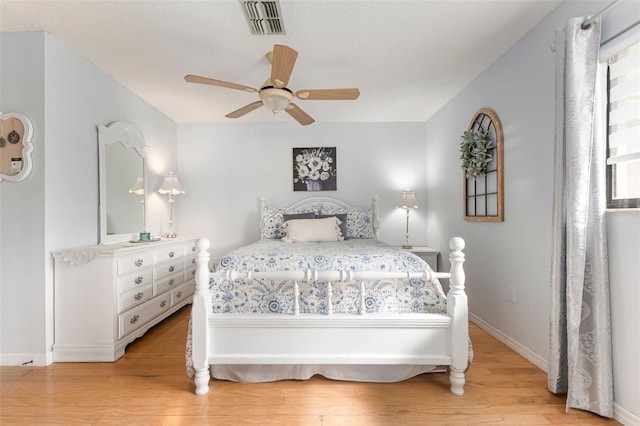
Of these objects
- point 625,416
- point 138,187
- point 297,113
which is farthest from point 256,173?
point 625,416

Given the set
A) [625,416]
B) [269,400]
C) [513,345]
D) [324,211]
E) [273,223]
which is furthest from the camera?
[324,211]

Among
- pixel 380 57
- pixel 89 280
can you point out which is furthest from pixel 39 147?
pixel 380 57

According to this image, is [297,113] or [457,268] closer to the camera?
[457,268]

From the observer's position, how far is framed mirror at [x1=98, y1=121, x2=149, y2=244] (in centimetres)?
285

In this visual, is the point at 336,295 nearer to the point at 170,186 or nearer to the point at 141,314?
the point at 141,314

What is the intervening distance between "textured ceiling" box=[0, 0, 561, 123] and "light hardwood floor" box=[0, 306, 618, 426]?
94.6 inches

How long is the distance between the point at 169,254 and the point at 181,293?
1.75 feet

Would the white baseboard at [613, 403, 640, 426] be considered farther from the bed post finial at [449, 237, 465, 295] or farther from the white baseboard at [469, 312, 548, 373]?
the bed post finial at [449, 237, 465, 295]

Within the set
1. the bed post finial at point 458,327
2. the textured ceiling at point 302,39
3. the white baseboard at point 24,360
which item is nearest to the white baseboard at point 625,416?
the bed post finial at point 458,327

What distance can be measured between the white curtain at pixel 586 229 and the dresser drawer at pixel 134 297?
9.84ft

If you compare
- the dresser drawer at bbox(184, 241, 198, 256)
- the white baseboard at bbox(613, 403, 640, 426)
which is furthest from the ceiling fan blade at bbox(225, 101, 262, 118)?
the white baseboard at bbox(613, 403, 640, 426)

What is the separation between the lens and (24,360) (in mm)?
2281

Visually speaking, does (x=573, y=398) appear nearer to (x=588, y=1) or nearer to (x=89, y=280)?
(x=588, y=1)

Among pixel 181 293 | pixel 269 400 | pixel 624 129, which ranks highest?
pixel 624 129
